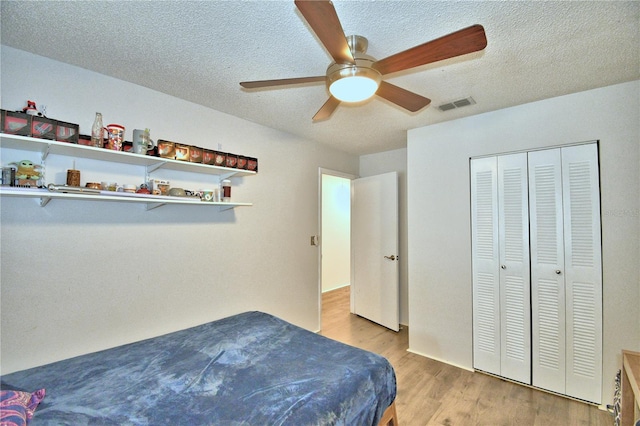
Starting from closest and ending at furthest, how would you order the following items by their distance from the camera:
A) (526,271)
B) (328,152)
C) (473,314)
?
(526,271) < (473,314) < (328,152)

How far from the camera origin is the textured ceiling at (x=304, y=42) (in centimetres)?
135

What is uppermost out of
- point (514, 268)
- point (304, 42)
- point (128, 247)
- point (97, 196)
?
point (304, 42)

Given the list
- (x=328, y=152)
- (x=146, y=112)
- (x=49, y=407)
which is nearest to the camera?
(x=49, y=407)

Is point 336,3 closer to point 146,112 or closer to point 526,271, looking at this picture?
point 146,112

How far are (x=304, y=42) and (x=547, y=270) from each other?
2.55 metres

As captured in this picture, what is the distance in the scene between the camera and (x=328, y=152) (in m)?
3.79

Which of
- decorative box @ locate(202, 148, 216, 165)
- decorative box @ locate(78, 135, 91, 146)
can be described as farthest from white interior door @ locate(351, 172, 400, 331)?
decorative box @ locate(78, 135, 91, 146)

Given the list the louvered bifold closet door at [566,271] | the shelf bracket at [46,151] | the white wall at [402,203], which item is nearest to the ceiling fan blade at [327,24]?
the shelf bracket at [46,151]

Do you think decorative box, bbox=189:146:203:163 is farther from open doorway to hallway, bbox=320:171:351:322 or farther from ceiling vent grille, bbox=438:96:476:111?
open doorway to hallway, bbox=320:171:351:322

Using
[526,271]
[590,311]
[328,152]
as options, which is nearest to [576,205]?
[526,271]

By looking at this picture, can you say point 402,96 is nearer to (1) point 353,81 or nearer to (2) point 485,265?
(1) point 353,81

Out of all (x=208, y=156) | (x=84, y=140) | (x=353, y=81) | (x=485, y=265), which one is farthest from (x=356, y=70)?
(x=485, y=265)

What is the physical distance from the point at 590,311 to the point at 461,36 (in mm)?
2336

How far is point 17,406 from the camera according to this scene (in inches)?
43.8
